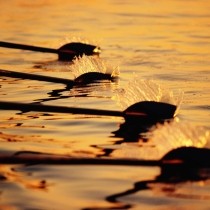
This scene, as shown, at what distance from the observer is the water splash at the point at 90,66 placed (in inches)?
406

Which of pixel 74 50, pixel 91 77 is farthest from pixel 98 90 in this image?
pixel 74 50

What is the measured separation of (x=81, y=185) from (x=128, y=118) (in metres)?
2.10

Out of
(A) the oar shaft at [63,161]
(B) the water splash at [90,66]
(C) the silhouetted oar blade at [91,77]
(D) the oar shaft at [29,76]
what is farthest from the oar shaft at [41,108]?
(B) the water splash at [90,66]

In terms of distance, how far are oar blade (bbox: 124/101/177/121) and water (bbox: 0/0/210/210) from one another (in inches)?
8.2

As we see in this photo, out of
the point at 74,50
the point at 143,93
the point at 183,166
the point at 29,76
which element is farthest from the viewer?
the point at 74,50

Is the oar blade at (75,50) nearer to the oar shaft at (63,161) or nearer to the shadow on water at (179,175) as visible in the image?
the shadow on water at (179,175)

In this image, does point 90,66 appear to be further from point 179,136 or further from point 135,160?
point 135,160

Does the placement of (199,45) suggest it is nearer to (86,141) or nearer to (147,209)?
(86,141)

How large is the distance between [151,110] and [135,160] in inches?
86.6

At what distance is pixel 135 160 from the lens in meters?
5.63

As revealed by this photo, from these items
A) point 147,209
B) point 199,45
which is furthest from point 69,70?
point 147,209

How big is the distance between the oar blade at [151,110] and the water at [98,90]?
0.21 metres

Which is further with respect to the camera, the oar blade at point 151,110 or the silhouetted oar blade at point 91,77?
the silhouetted oar blade at point 91,77

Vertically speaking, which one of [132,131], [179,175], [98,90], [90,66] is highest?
[90,66]
